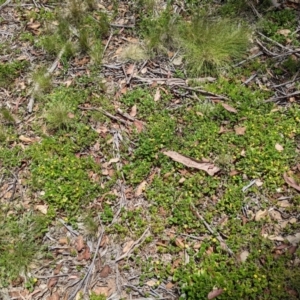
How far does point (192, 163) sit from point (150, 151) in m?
0.41

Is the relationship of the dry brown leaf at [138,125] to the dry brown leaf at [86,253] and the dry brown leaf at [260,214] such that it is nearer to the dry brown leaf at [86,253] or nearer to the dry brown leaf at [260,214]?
the dry brown leaf at [86,253]

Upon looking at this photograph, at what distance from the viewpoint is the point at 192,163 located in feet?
12.6

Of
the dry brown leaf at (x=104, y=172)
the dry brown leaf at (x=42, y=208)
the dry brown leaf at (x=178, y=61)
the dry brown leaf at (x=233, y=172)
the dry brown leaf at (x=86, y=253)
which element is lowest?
the dry brown leaf at (x=86, y=253)

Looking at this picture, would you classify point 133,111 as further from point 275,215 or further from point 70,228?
point 275,215

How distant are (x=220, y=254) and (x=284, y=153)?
3.61 feet

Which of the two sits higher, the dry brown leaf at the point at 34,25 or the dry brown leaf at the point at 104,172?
the dry brown leaf at the point at 34,25

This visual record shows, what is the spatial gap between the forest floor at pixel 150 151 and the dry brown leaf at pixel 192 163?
14 mm

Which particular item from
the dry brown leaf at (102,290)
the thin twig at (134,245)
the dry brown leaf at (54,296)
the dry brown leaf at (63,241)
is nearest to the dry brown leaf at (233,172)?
the thin twig at (134,245)

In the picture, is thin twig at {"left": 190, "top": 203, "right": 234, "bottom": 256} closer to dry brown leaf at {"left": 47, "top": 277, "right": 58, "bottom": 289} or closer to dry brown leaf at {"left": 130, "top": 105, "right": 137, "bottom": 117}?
dry brown leaf at {"left": 130, "top": 105, "right": 137, "bottom": 117}

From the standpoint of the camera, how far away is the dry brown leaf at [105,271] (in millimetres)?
3403

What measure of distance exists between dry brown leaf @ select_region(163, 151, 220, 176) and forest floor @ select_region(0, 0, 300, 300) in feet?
0.05

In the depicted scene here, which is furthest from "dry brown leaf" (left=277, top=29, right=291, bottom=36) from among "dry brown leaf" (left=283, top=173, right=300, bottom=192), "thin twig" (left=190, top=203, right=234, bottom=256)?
"thin twig" (left=190, top=203, right=234, bottom=256)

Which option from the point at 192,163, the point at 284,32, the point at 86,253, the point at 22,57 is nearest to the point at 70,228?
the point at 86,253

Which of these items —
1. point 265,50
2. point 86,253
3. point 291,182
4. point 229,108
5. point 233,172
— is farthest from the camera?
point 265,50
